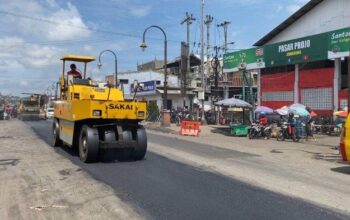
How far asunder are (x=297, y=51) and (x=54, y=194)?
26.9 metres

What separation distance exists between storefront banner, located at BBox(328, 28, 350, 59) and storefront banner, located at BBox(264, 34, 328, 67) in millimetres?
526

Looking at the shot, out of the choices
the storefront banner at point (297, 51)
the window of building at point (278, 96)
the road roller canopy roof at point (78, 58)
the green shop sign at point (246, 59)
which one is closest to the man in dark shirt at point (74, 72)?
the road roller canopy roof at point (78, 58)

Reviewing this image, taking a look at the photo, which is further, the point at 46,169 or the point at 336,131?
the point at 336,131

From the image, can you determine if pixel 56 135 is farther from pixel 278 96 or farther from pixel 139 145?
pixel 278 96

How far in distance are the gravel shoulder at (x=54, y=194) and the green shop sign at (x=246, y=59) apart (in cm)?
2542

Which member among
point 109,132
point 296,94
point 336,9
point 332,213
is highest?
point 336,9

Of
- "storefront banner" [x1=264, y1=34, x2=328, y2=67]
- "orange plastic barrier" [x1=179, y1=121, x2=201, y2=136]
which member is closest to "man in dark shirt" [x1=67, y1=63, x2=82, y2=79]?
"orange plastic barrier" [x1=179, y1=121, x2=201, y2=136]

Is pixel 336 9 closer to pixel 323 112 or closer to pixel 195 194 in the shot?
pixel 323 112

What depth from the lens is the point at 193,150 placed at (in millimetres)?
18531

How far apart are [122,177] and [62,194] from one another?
7.23ft

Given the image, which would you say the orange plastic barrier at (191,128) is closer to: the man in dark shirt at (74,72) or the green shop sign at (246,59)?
the green shop sign at (246,59)

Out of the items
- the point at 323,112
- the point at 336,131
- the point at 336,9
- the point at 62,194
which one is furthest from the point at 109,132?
the point at 336,9

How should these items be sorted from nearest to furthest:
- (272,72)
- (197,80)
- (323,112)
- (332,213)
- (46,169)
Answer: (332,213)
(46,169)
(323,112)
(272,72)
(197,80)

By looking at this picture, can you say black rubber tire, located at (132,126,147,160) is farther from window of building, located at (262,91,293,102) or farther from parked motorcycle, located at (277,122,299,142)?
window of building, located at (262,91,293,102)
